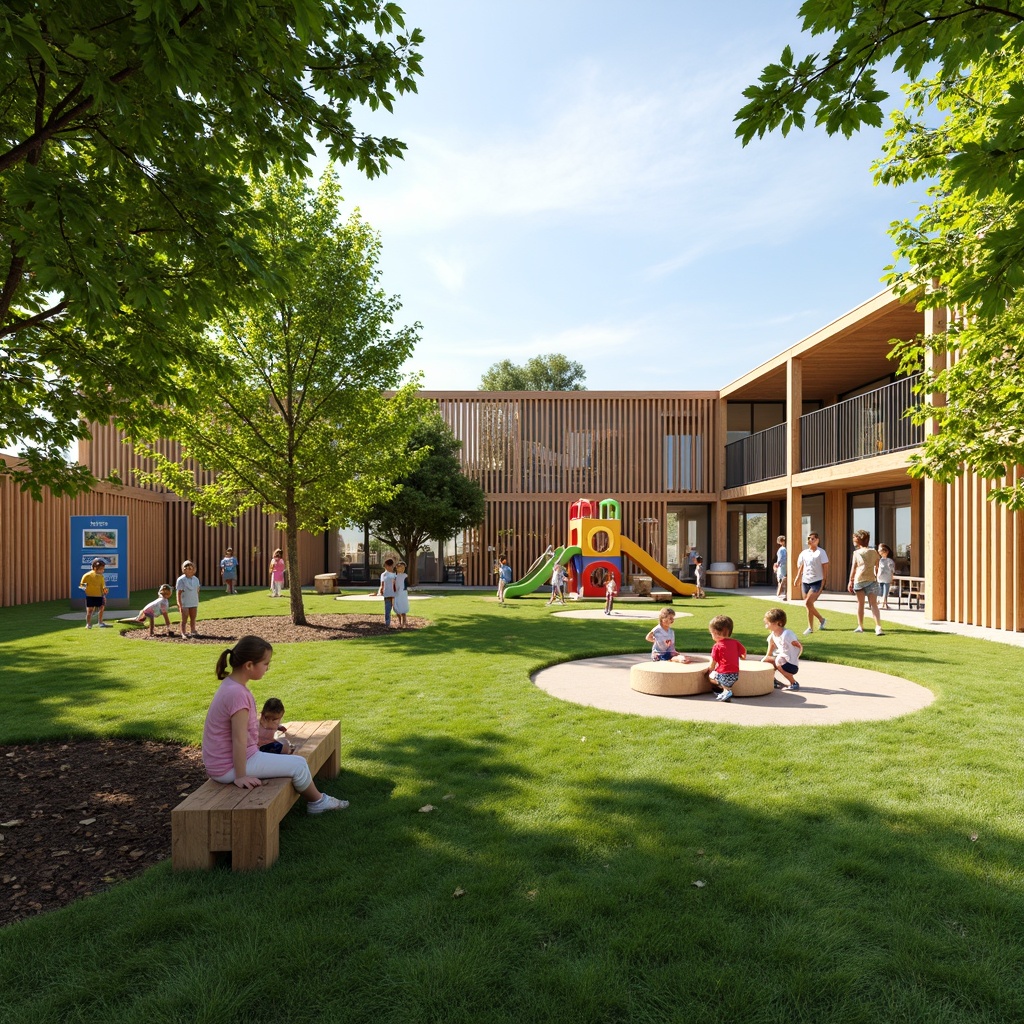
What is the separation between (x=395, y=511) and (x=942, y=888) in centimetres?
2205

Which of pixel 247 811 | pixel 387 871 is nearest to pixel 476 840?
pixel 387 871

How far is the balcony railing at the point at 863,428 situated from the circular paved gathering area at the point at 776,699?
835 centimetres

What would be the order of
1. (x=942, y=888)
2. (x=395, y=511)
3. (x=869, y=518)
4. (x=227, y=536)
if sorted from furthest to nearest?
(x=227, y=536), (x=395, y=511), (x=869, y=518), (x=942, y=888)

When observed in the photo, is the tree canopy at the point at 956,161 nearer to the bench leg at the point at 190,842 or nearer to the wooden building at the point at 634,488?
the bench leg at the point at 190,842

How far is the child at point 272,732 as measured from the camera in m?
4.28

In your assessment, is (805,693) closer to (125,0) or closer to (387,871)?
(387,871)

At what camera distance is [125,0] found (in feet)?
10.8

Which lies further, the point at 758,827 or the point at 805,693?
the point at 805,693

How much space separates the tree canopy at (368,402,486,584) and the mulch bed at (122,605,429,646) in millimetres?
8901

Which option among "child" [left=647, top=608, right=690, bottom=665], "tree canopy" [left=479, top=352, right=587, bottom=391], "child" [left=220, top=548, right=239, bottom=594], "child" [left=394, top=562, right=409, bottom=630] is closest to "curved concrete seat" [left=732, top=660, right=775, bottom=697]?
"child" [left=647, top=608, right=690, bottom=665]

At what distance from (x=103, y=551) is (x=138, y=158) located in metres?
15.7

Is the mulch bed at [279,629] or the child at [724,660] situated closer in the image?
the child at [724,660]

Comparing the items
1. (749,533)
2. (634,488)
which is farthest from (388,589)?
(749,533)

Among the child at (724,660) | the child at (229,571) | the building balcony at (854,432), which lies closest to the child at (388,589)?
the child at (724,660)
